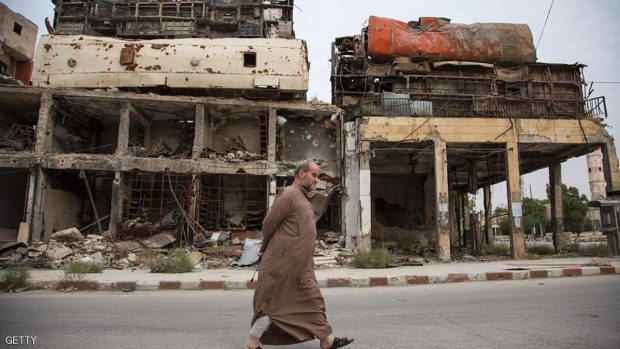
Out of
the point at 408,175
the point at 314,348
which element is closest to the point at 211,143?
the point at 408,175

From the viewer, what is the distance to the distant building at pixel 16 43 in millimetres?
21969

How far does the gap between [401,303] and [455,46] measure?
16264 millimetres

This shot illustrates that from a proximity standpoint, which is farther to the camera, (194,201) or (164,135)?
(164,135)

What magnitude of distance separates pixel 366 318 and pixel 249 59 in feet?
48.4

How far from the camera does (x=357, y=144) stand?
15.5 metres

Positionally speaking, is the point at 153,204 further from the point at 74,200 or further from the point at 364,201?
the point at 364,201

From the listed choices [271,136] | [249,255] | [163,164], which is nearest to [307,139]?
[271,136]

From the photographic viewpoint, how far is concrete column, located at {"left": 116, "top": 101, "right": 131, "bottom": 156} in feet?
52.4

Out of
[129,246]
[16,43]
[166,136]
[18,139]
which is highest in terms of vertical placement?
[16,43]

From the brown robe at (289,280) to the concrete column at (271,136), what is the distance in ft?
43.1

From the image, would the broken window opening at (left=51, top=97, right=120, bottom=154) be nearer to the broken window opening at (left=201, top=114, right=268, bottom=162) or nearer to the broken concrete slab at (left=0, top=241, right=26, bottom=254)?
the broken window opening at (left=201, top=114, right=268, bottom=162)

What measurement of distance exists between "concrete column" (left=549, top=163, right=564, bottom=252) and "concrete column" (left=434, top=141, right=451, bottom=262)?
7.09m

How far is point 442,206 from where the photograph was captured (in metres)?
14.6

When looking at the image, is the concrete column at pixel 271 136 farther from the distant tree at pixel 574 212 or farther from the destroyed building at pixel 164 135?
the distant tree at pixel 574 212
